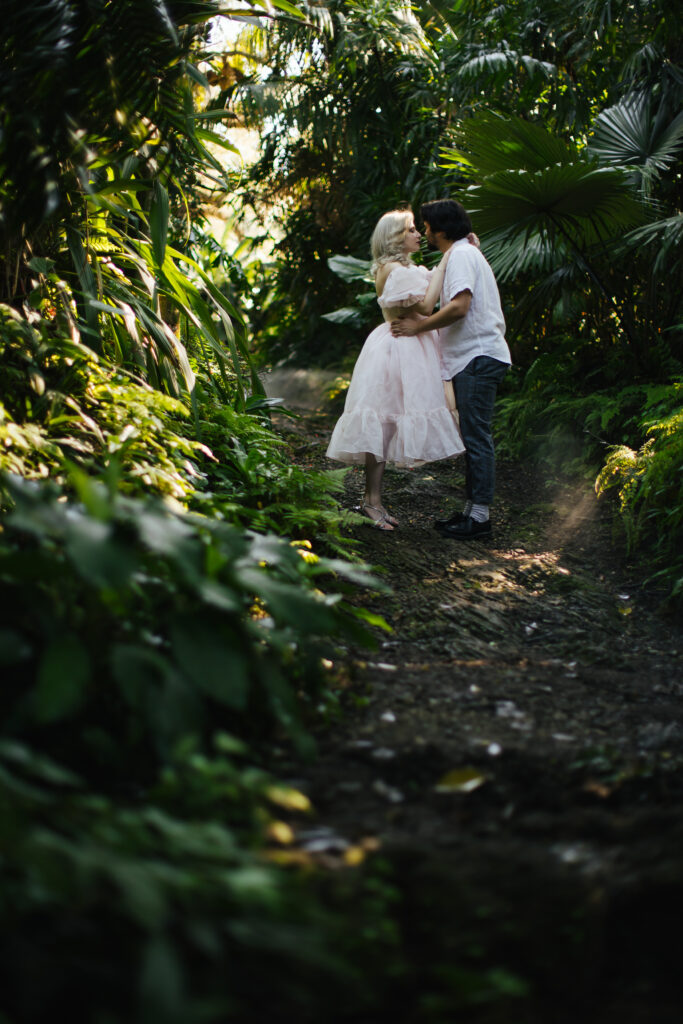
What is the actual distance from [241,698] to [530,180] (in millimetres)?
→ 3682

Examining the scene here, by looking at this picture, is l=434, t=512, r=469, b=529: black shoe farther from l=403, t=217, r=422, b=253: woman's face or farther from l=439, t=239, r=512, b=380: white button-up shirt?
l=403, t=217, r=422, b=253: woman's face

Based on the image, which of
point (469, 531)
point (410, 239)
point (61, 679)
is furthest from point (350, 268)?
point (61, 679)

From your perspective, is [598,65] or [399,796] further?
[598,65]

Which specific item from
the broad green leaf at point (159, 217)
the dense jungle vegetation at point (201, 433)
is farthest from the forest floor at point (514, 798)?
the broad green leaf at point (159, 217)

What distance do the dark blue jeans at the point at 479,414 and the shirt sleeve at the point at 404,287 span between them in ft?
1.44

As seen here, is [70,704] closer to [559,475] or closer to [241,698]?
[241,698]

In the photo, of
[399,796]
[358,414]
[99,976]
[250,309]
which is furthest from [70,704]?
[250,309]

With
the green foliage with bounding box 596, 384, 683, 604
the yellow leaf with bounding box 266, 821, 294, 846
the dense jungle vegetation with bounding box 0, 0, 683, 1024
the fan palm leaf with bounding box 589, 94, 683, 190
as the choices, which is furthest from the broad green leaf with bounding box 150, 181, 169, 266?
the fan palm leaf with bounding box 589, 94, 683, 190

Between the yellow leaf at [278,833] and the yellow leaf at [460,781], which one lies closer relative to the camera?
the yellow leaf at [278,833]

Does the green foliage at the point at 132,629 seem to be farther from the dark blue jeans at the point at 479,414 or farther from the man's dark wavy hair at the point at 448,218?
the man's dark wavy hair at the point at 448,218

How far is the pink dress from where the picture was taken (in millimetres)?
3650

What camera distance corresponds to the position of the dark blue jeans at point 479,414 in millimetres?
3658

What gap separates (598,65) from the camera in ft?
19.0

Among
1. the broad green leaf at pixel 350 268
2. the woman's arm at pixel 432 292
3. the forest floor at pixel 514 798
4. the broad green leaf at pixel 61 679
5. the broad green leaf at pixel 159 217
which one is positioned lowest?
the forest floor at pixel 514 798
